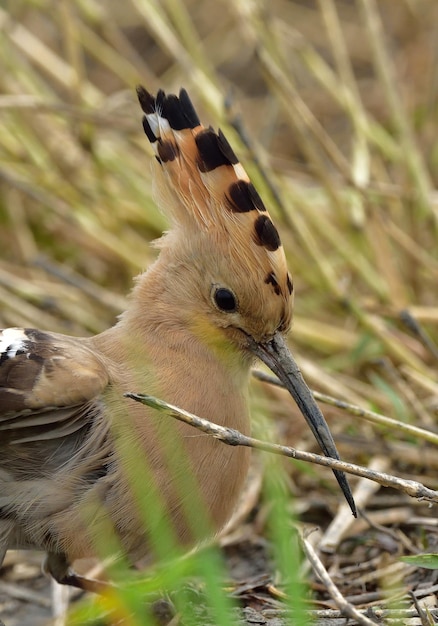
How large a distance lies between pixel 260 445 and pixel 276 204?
63.0 inches

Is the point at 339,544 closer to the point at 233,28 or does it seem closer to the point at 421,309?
the point at 421,309

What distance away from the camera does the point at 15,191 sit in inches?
166

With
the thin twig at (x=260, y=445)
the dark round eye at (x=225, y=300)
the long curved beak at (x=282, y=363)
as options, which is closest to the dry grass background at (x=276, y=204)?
the long curved beak at (x=282, y=363)

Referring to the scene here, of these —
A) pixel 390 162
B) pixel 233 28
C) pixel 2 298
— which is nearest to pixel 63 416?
pixel 2 298

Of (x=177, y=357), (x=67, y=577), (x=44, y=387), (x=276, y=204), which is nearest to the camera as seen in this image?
(x=44, y=387)

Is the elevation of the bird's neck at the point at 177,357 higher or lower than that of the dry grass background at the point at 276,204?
lower

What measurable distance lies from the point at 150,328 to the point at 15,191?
2071mm

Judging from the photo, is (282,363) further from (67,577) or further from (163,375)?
(67,577)

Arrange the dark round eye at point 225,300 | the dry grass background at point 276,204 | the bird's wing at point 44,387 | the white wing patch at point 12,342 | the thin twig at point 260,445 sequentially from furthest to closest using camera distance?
the dry grass background at point 276,204 < the dark round eye at point 225,300 < the white wing patch at point 12,342 < the bird's wing at point 44,387 < the thin twig at point 260,445

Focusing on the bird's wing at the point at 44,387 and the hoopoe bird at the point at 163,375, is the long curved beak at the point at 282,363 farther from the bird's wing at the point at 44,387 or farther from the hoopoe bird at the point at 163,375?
the bird's wing at the point at 44,387

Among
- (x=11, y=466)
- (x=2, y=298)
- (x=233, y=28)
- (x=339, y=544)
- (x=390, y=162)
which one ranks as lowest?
(x=11, y=466)

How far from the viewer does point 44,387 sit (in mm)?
2039

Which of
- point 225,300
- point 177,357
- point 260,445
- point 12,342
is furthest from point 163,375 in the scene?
point 260,445

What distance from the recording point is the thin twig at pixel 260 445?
68.2 inches
